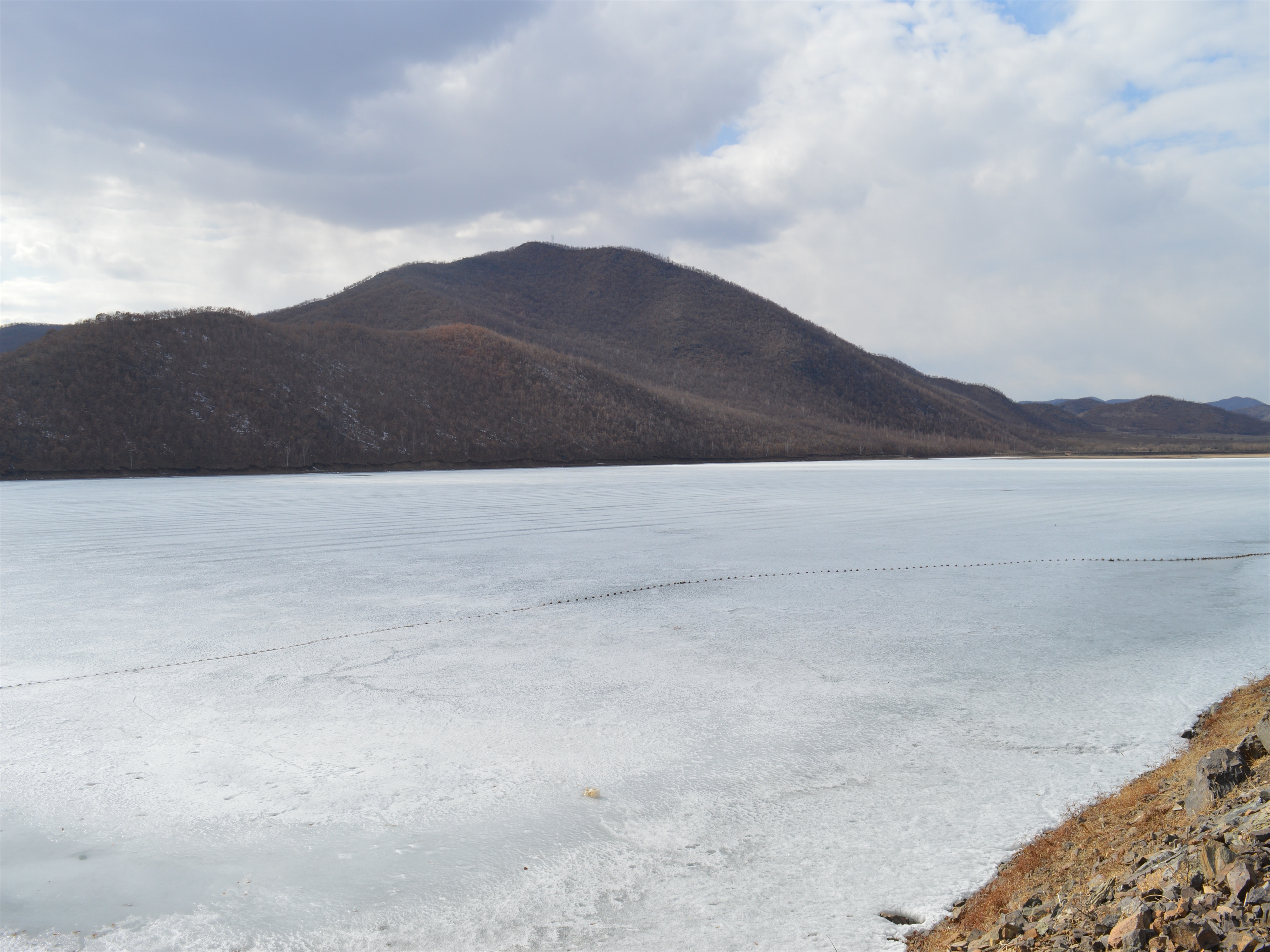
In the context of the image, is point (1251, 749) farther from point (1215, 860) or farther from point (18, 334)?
point (18, 334)

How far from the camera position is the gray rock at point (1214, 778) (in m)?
3.82

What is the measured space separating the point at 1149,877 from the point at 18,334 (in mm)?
204282

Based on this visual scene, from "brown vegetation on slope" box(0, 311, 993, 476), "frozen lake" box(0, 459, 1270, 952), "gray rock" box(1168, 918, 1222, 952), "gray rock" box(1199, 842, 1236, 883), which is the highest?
"brown vegetation on slope" box(0, 311, 993, 476)

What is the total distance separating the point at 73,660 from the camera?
702cm

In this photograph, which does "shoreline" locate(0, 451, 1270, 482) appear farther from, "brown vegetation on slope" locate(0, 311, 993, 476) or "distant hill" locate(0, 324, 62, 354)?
"distant hill" locate(0, 324, 62, 354)

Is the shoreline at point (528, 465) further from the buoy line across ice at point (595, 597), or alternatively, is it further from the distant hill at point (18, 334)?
the distant hill at point (18, 334)

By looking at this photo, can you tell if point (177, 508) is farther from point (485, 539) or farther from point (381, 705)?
point (381, 705)

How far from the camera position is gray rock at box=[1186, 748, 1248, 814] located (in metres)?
3.82

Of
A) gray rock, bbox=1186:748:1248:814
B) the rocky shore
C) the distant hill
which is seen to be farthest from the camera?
the distant hill

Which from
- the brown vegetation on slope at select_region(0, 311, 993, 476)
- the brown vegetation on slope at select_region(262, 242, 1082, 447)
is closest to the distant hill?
the brown vegetation on slope at select_region(262, 242, 1082, 447)

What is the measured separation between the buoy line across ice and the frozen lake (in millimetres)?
89

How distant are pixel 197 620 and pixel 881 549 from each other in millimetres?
9391

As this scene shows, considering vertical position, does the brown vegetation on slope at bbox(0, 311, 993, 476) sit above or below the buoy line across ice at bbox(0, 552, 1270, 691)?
above

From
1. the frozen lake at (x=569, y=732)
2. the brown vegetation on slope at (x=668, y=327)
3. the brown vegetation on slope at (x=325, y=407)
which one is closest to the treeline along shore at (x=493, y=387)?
the brown vegetation on slope at (x=325, y=407)
